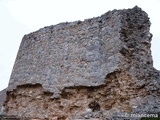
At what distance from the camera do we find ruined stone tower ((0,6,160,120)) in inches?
231

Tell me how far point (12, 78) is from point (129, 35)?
12.4ft

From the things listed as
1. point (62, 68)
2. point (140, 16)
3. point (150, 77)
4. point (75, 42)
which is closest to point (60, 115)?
point (62, 68)

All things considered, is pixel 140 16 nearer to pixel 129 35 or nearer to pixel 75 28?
pixel 129 35

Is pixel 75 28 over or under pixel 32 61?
over

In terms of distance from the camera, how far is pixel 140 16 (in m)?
6.57

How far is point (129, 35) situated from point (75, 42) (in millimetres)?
1428

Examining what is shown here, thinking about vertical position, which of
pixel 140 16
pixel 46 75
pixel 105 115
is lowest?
pixel 105 115

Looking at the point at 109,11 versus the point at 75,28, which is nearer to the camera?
the point at 109,11

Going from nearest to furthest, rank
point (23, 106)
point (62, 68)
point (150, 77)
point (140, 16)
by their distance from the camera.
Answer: point (150, 77) → point (140, 16) → point (62, 68) → point (23, 106)

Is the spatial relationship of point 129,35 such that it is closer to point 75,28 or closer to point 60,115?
point 75,28

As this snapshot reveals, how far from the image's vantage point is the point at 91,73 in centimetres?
646

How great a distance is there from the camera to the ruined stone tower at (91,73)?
5.86 meters

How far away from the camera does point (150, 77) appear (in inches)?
227

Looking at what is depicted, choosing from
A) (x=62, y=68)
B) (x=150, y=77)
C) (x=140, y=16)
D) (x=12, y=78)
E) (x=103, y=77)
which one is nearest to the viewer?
(x=150, y=77)
